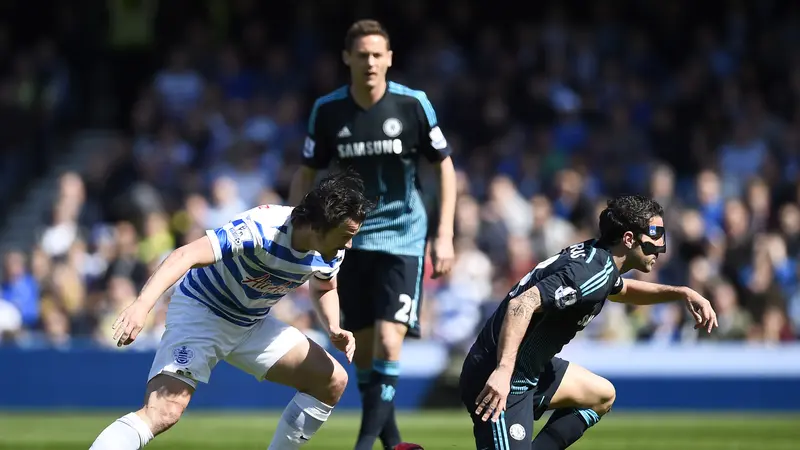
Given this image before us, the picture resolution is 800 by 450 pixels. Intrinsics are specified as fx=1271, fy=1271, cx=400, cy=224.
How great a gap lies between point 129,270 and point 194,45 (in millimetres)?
5399

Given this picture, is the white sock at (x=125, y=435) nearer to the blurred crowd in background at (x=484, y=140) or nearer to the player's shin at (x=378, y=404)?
the player's shin at (x=378, y=404)

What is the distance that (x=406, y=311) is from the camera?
8.47m

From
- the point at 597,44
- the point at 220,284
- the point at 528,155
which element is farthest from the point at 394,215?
the point at 597,44

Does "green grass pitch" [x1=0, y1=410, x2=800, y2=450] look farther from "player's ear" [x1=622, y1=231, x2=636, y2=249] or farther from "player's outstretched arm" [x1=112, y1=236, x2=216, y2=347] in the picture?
"player's outstretched arm" [x1=112, y1=236, x2=216, y2=347]

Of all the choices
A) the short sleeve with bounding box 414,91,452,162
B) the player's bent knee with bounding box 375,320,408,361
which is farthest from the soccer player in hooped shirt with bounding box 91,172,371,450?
the short sleeve with bounding box 414,91,452,162

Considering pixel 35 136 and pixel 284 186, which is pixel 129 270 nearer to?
pixel 284 186

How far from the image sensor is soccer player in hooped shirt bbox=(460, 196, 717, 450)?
21.2 ft

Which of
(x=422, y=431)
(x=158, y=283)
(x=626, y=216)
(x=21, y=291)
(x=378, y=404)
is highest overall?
(x=21, y=291)

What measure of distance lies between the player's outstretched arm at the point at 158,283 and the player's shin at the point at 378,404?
2.06 metres

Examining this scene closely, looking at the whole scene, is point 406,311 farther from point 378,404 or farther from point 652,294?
point 652,294

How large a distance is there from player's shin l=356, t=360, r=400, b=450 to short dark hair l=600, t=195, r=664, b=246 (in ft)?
6.55

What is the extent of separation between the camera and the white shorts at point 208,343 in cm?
669

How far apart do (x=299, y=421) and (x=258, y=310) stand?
0.70 m

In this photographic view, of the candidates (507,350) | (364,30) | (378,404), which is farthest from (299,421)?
(364,30)
